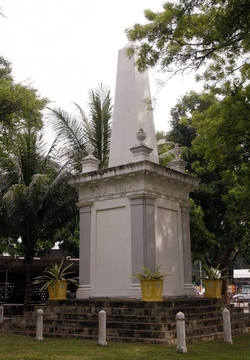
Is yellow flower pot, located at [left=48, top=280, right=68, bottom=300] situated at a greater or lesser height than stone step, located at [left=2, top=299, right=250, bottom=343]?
greater

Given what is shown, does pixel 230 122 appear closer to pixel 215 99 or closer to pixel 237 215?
pixel 215 99

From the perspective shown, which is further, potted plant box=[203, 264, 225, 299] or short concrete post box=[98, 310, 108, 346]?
potted plant box=[203, 264, 225, 299]

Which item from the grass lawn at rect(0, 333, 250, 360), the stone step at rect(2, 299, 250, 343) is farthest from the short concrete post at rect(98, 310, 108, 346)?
the stone step at rect(2, 299, 250, 343)

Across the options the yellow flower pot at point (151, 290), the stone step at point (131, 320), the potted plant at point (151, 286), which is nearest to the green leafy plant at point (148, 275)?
the potted plant at point (151, 286)

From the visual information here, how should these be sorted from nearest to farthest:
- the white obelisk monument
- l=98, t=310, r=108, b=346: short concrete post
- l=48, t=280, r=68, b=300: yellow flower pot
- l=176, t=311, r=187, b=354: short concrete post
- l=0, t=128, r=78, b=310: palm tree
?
1. l=176, t=311, r=187, b=354: short concrete post
2. l=98, t=310, r=108, b=346: short concrete post
3. the white obelisk monument
4. l=48, t=280, r=68, b=300: yellow flower pot
5. l=0, t=128, r=78, b=310: palm tree

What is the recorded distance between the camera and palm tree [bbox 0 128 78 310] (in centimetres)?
1659

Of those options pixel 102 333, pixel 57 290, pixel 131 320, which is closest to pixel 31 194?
pixel 57 290

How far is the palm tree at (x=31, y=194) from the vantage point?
16.6m

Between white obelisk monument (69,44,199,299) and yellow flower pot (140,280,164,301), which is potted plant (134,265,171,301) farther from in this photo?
white obelisk monument (69,44,199,299)

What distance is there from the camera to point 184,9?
10.4 m

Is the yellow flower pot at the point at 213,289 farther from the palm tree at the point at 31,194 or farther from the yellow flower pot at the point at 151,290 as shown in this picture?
the palm tree at the point at 31,194

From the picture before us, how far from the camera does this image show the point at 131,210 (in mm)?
13055

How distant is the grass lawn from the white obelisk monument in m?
A: 2.62

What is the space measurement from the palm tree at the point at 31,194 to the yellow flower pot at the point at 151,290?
6.51 m
